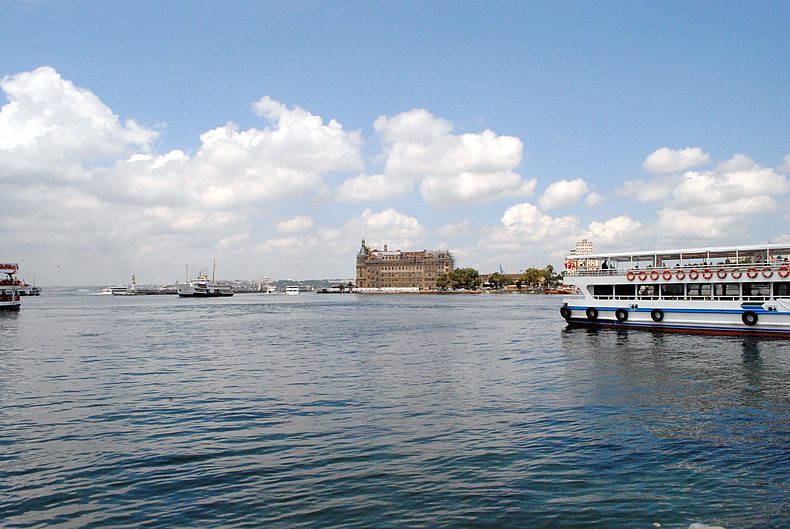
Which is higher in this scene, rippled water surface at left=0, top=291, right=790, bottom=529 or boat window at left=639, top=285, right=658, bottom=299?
boat window at left=639, top=285, right=658, bottom=299

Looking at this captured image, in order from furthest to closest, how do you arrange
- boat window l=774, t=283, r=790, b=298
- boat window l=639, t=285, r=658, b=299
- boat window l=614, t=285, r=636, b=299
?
boat window l=614, t=285, r=636, b=299, boat window l=639, t=285, r=658, b=299, boat window l=774, t=283, r=790, b=298

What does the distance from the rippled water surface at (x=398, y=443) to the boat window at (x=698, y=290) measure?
18.2 m

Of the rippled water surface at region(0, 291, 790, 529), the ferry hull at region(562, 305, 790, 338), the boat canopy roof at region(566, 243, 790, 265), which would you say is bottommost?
the rippled water surface at region(0, 291, 790, 529)

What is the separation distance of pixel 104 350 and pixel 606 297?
48.5m

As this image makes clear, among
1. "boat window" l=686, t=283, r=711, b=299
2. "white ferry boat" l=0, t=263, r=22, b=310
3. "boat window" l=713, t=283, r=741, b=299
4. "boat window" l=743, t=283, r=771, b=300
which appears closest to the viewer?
"boat window" l=743, t=283, r=771, b=300

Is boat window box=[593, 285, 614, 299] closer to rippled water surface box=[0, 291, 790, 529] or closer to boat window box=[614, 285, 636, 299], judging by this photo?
boat window box=[614, 285, 636, 299]

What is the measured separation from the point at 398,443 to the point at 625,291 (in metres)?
48.4

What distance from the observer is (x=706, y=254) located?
5372cm

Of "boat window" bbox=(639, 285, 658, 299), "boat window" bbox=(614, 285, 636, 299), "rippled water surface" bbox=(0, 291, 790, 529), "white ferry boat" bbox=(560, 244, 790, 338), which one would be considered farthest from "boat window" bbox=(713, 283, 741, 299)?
"rippled water surface" bbox=(0, 291, 790, 529)

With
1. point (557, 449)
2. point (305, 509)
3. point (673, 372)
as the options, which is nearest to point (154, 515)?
point (305, 509)

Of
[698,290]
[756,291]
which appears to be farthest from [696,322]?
[756,291]

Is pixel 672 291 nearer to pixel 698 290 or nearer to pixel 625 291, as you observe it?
pixel 698 290

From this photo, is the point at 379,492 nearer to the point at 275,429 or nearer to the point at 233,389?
the point at 275,429

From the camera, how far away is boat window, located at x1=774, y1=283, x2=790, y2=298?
48.5 metres
